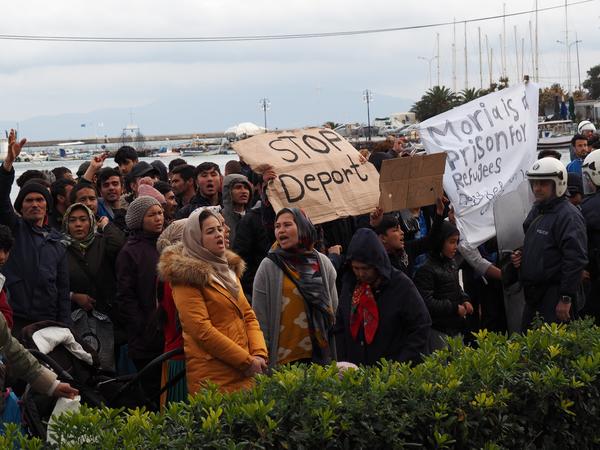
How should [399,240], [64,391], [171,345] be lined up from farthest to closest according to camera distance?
1. [399,240]
2. [171,345]
3. [64,391]

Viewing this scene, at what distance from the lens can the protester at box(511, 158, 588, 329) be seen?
7820 millimetres

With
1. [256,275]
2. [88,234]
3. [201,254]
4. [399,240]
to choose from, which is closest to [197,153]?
[88,234]

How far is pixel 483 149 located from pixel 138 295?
3630mm

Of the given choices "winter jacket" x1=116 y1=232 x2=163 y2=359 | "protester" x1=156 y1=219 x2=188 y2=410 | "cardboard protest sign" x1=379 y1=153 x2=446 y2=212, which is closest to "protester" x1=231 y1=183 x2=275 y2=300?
"winter jacket" x1=116 y1=232 x2=163 y2=359

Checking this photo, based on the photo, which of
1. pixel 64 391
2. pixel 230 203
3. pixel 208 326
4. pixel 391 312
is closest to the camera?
pixel 64 391

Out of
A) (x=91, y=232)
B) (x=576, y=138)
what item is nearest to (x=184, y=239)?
(x=91, y=232)

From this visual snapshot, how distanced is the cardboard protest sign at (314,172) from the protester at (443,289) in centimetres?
84

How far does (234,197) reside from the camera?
354 inches

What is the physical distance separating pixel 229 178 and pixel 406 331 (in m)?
2.86

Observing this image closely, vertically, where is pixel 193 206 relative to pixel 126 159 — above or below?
below

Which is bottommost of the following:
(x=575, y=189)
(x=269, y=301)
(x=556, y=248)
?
(x=269, y=301)

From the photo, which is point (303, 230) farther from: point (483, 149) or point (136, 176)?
point (136, 176)

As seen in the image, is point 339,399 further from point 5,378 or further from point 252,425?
point 5,378

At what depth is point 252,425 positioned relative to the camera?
4.35 metres
